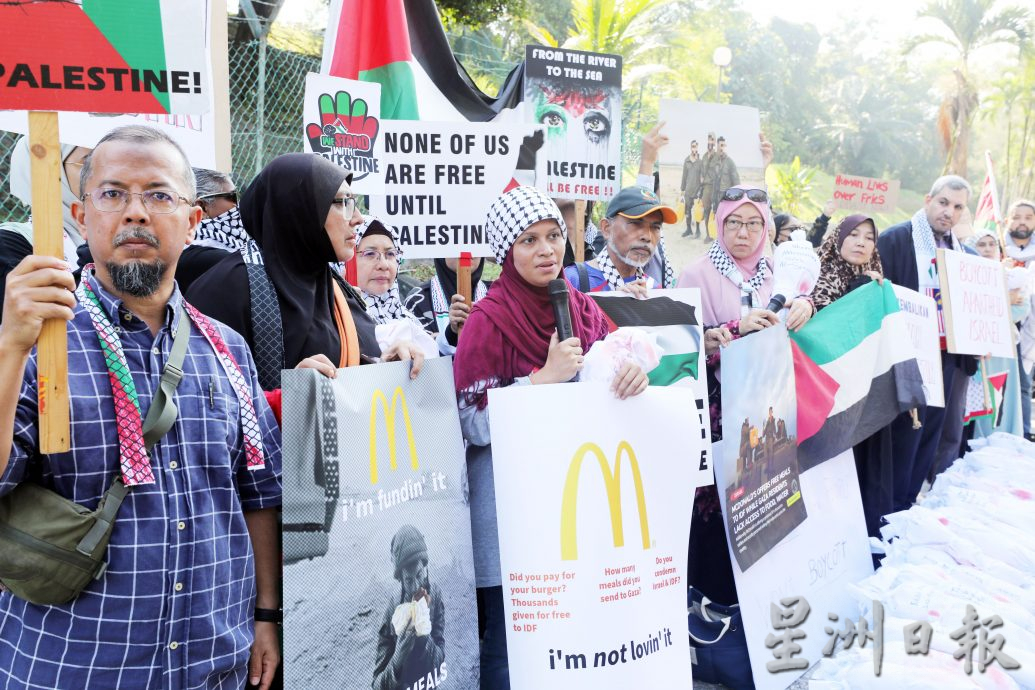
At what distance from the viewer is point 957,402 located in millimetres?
6234

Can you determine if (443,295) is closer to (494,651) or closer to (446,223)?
(446,223)

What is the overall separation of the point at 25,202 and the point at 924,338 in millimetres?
4827

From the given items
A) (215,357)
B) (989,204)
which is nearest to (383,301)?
(215,357)

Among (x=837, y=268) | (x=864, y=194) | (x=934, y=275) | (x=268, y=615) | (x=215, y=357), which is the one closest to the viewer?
(x=215, y=357)

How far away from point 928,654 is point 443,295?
10.8 ft

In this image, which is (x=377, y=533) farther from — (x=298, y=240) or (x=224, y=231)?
(x=224, y=231)

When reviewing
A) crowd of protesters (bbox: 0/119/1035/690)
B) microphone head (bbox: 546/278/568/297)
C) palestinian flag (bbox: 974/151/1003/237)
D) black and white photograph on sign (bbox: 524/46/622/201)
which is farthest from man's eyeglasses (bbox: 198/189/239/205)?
palestinian flag (bbox: 974/151/1003/237)

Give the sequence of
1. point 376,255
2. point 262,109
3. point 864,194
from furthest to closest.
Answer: point 864,194
point 262,109
point 376,255

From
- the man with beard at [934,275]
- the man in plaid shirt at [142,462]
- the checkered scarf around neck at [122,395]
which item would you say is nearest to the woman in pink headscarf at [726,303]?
the man with beard at [934,275]

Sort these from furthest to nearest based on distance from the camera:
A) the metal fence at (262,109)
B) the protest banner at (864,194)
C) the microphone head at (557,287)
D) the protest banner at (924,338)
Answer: the protest banner at (864,194)
the metal fence at (262,109)
the protest banner at (924,338)
the microphone head at (557,287)

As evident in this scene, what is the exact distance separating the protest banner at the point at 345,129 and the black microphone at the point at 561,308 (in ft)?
4.46

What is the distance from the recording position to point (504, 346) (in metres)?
2.77

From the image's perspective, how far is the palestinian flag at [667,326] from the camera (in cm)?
349

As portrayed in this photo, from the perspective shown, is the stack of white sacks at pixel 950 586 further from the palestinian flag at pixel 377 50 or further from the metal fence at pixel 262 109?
the metal fence at pixel 262 109
